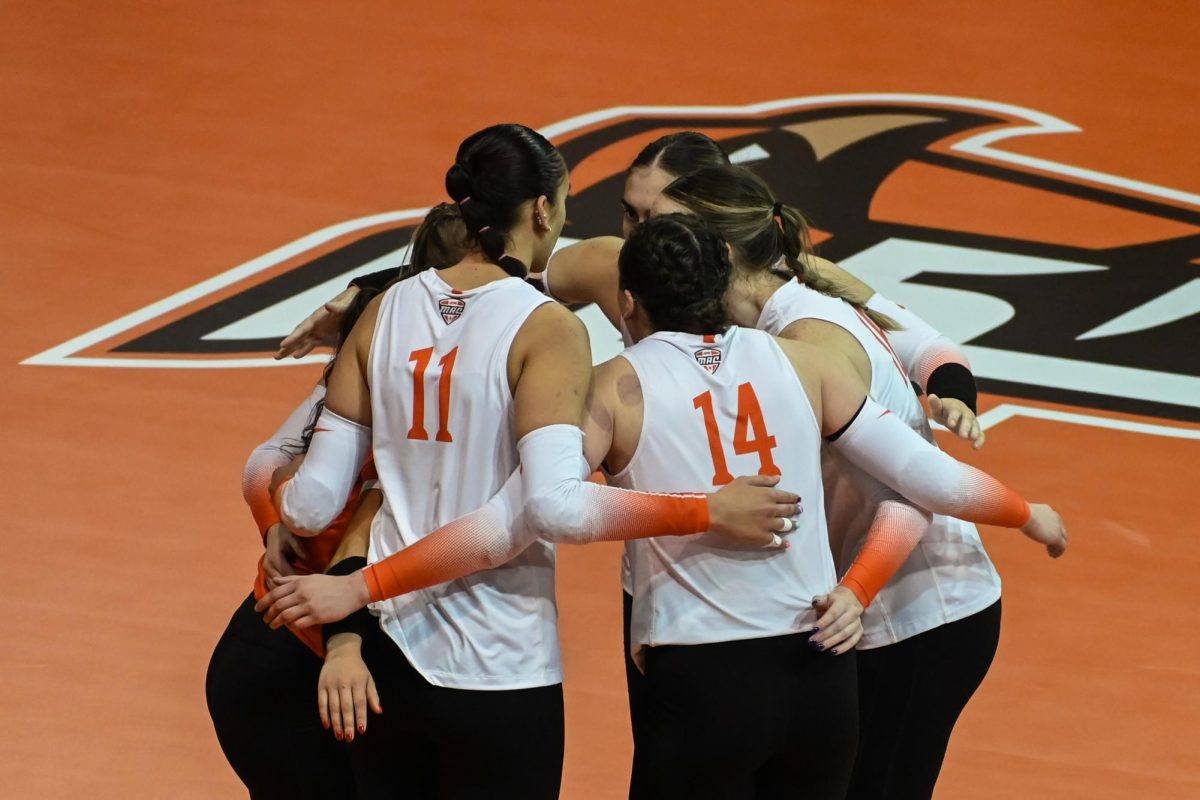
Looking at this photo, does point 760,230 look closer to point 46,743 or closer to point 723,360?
point 723,360

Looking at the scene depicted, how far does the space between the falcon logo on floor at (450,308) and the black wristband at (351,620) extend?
15.4 inches

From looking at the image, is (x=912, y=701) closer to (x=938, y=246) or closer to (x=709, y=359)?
(x=709, y=359)

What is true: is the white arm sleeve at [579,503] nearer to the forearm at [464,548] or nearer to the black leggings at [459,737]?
the forearm at [464,548]

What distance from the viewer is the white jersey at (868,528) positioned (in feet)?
8.18

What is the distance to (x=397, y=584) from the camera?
85.0 inches

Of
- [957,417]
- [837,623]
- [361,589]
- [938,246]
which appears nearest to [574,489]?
[361,589]

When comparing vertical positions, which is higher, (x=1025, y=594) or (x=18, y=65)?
(x=18, y=65)

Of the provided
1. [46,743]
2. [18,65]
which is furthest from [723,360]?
[18,65]

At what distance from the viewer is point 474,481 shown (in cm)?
221

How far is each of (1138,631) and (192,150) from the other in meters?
4.05

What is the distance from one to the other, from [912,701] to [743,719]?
1.50ft

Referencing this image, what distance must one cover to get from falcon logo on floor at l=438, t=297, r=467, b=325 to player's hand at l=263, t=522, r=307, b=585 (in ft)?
1.45

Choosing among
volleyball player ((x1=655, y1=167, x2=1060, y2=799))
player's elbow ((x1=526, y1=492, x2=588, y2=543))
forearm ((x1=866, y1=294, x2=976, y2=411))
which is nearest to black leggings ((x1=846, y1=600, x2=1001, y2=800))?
volleyball player ((x1=655, y1=167, x2=1060, y2=799))

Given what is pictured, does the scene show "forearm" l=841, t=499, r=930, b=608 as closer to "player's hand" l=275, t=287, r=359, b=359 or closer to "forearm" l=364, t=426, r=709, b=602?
"forearm" l=364, t=426, r=709, b=602
